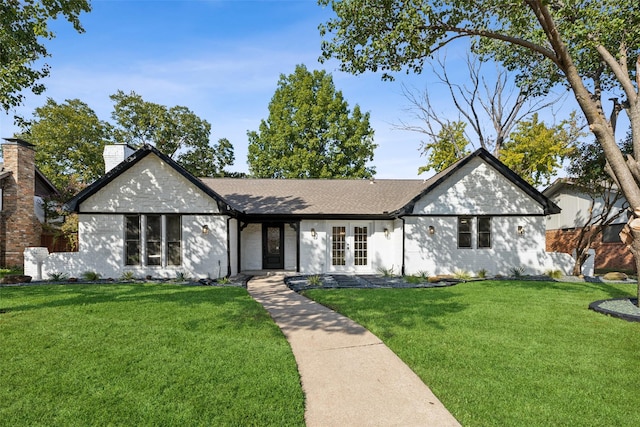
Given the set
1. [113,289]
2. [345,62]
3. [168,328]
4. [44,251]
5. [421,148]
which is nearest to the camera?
[168,328]

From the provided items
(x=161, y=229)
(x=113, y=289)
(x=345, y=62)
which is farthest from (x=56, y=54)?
(x=345, y=62)

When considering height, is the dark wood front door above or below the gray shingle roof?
below

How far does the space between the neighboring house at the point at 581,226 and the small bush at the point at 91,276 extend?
21.3 metres

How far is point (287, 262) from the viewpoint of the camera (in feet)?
50.8

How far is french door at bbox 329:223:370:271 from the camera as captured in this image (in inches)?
590

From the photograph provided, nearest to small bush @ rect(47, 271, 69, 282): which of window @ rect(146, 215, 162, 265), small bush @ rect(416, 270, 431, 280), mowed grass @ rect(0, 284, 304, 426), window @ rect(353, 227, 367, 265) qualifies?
window @ rect(146, 215, 162, 265)

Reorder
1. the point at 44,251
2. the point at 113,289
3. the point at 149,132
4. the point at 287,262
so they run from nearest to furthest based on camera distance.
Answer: the point at 113,289 < the point at 44,251 < the point at 287,262 < the point at 149,132

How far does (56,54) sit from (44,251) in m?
7.11

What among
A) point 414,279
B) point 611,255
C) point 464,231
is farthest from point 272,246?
point 611,255

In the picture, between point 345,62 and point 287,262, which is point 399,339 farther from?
point 287,262

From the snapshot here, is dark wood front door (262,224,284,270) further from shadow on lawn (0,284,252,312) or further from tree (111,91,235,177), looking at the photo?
tree (111,91,235,177)

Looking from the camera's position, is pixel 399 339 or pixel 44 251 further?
pixel 44 251

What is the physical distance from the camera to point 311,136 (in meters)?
30.5

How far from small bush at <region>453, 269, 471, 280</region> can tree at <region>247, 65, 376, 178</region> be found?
671 inches
